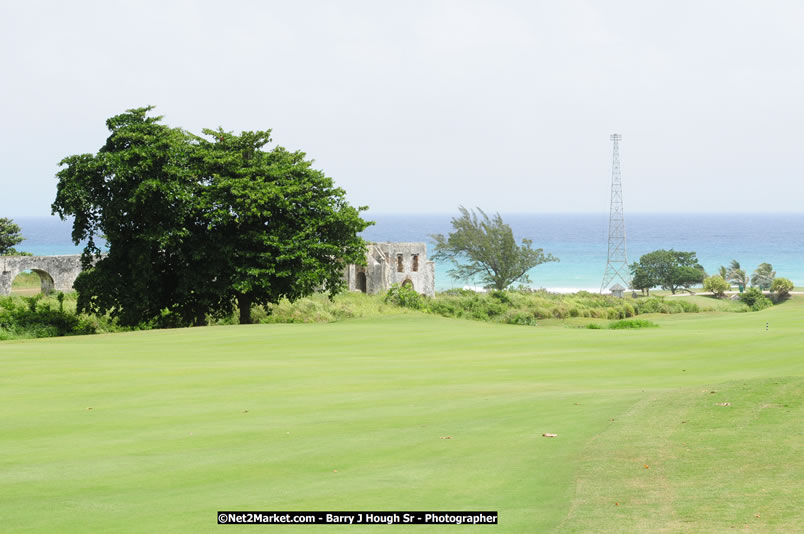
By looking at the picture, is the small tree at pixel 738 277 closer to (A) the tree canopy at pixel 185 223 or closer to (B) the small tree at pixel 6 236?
(A) the tree canopy at pixel 185 223

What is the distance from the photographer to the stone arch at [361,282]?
64.4 metres

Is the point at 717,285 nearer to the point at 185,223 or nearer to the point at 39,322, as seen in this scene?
the point at 185,223

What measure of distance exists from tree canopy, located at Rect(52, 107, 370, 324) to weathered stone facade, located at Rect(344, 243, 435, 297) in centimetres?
2496

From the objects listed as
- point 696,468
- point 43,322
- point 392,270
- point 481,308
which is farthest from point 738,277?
point 696,468

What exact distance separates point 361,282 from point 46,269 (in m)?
22.7

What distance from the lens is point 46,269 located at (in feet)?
170

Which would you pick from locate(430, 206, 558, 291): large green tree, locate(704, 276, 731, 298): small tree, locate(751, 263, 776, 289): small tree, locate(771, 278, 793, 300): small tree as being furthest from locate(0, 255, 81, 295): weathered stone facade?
locate(751, 263, 776, 289): small tree

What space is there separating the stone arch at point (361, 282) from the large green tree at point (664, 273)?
2000 inches

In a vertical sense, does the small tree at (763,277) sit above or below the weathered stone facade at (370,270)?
below

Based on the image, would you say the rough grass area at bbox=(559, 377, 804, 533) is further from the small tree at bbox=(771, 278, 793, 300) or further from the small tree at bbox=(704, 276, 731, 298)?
the small tree at bbox=(704, 276, 731, 298)

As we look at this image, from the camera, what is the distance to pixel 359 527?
6.52 meters

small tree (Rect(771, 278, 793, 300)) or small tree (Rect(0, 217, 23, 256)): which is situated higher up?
small tree (Rect(0, 217, 23, 256))

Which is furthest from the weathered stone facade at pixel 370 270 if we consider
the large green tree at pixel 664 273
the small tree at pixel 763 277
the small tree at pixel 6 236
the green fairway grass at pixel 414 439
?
the large green tree at pixel 664 273

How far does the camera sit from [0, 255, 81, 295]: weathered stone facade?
51.1 metres
